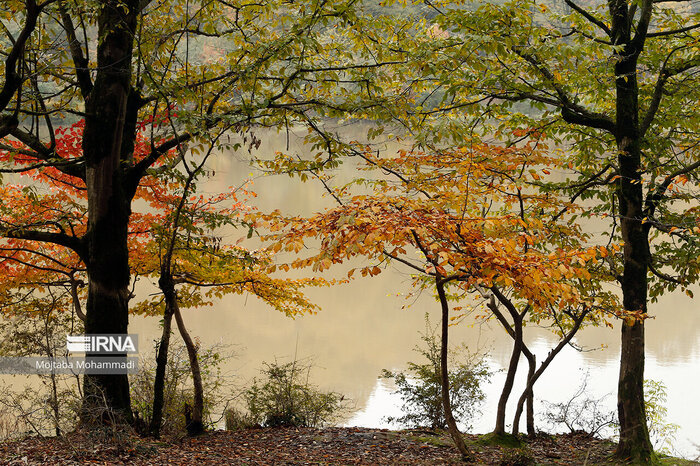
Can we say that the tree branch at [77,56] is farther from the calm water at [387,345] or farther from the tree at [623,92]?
the calm water at [387,345]

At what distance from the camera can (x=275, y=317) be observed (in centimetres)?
1507

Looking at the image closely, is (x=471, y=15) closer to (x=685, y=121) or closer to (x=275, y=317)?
(x=685, y=121)

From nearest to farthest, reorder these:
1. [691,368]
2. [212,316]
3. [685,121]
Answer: [685,121], [691,368], [212,316]

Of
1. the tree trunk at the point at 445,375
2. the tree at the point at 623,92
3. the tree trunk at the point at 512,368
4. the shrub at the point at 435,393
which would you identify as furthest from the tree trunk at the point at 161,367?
the tree trunk at the point at 512,368

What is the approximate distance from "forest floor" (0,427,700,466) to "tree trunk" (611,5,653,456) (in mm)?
359

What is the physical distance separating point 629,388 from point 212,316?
35.6ft

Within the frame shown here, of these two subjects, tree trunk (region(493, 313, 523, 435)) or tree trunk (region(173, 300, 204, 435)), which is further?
tree trunk (region(173, 300, 204, 435))

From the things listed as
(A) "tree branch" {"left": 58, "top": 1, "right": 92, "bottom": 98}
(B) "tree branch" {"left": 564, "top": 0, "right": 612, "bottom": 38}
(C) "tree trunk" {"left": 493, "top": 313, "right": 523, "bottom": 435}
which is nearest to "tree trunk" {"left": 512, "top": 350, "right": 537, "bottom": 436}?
(C) "tree trunk" {"left": 493, "top": 313, "right": 523, "bottom": 435}

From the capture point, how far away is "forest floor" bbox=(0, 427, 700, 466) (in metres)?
4.71

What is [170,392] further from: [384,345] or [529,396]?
[384,345]

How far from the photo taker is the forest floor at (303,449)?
4.71 metres

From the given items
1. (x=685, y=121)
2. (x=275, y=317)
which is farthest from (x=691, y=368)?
(x=275, y=317)

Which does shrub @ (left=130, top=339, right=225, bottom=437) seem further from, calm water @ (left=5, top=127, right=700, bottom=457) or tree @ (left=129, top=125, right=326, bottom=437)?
calm water @ (left=5, top=127, right=700, bottom=457)

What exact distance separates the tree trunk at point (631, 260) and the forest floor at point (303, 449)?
359 mm
